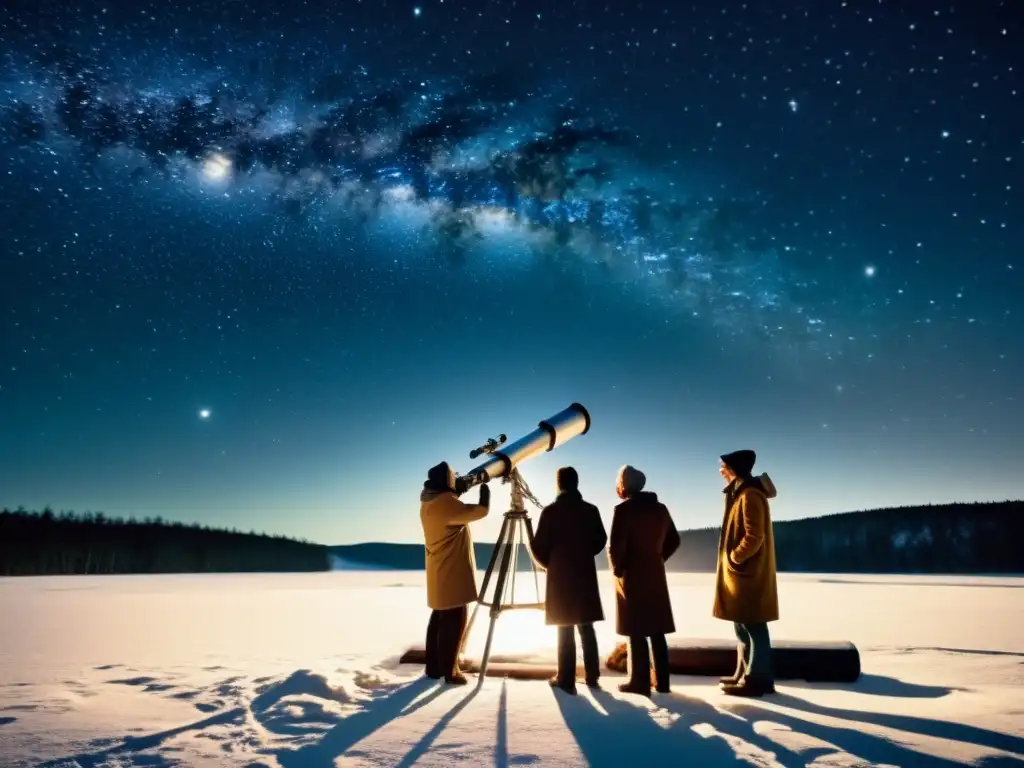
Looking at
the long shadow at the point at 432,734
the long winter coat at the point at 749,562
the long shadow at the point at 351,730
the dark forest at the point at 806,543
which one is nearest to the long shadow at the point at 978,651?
the long winter coat at the point at 749,562

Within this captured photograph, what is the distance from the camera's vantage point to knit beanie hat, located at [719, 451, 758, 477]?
20.7 ft

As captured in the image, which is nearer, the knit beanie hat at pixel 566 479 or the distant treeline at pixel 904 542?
the knit beanie hat at pixel 566 479

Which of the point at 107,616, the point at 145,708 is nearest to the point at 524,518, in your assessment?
the point at 145,708

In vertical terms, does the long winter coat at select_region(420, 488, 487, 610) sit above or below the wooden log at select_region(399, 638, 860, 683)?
above

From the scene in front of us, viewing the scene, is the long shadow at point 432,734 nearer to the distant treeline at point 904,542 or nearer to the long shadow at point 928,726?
the long shadow at point 928,726

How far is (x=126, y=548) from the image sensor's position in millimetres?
46844

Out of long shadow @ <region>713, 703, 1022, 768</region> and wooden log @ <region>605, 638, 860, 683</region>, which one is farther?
wooden log @ <region>605, 638, 860, 683</region>

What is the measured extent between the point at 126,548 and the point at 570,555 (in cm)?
4959

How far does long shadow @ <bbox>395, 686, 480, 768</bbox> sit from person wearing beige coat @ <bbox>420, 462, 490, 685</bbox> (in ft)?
2.09

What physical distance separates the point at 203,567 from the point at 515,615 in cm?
4316

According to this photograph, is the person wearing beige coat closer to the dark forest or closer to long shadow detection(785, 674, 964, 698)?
long shadow detection(785, 674, 964, 698)

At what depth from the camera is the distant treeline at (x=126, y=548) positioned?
41125mm

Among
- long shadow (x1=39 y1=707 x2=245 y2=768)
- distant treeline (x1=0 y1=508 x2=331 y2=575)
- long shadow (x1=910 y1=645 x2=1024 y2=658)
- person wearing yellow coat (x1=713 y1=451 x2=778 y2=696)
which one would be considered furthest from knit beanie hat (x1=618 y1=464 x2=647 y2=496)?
distant treeline (x1=0 y1=508 x2=331 y2=575)

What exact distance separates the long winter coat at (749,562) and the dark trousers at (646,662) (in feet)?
2.07
